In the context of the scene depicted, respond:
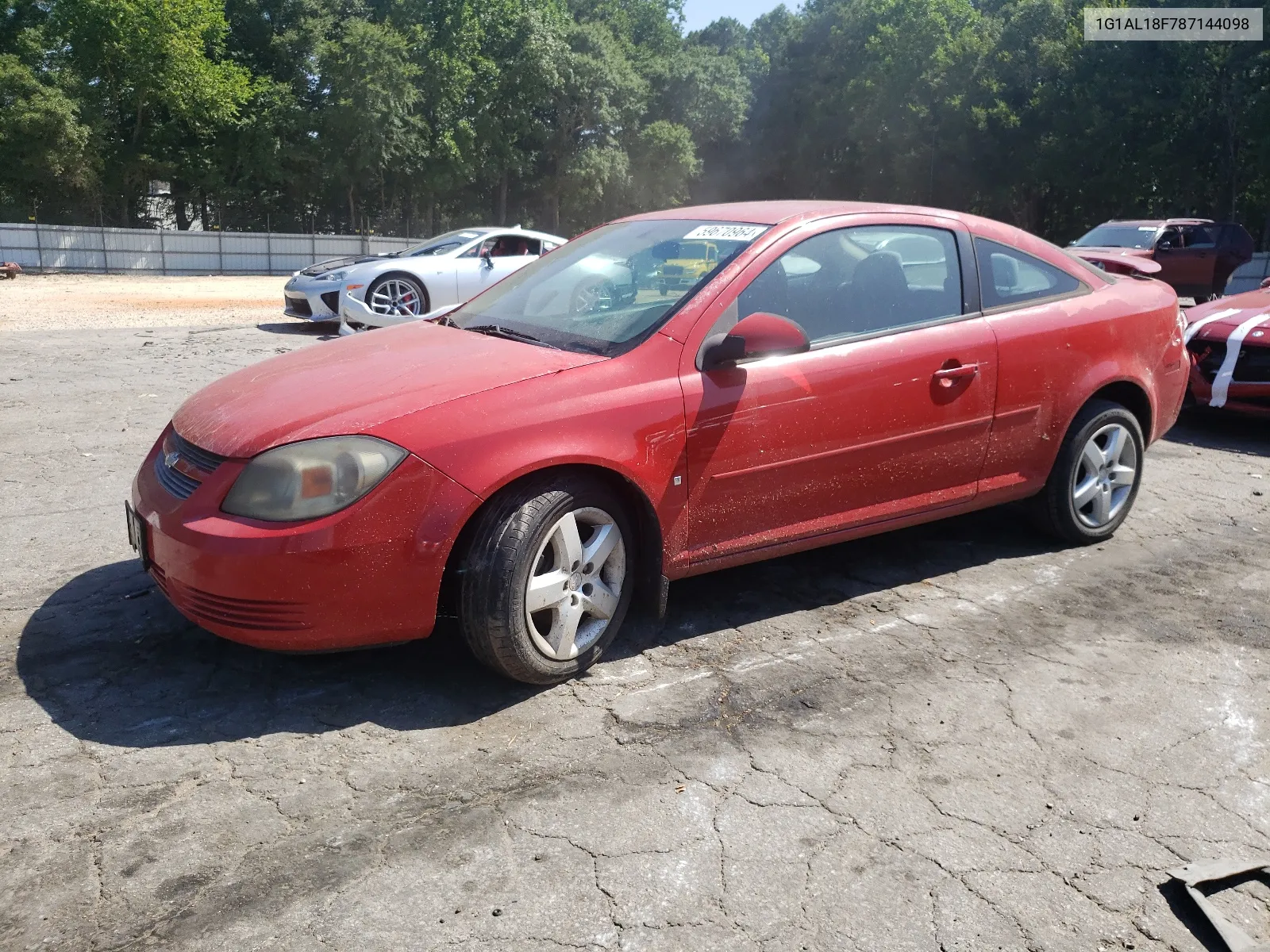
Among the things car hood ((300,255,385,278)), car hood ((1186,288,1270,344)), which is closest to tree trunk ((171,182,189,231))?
car hood ((300,255,385,278))

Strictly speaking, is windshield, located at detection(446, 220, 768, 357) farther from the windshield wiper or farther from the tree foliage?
the tree foliage

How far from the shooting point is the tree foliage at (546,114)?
1501 inches

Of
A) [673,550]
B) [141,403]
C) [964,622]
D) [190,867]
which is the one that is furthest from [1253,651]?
[141,403]

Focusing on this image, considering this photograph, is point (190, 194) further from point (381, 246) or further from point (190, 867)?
point (190, 867)

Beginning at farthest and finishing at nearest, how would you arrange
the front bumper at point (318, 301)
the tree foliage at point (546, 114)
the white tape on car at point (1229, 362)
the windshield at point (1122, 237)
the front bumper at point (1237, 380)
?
the tree foliage at point (546, 114) → the windshield at point (1122, 237) → the front bumper at point (318, 301) → the white tape on car at point (1229, 362) → the front bumper at point (1237, 380)

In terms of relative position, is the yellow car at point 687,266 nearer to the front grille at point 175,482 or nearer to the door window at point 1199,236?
the front grille at point 175,482

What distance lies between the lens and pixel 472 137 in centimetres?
4819

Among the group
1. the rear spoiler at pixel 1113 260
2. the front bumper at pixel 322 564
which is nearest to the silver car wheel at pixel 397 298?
the rear spoiler at pixel 1113 260

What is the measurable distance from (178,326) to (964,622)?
12.3m

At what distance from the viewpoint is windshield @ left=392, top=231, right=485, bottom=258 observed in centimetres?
1359

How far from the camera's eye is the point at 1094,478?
4996 mm

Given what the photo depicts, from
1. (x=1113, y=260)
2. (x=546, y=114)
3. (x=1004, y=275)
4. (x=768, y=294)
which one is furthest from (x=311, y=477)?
(x=546, y=114)

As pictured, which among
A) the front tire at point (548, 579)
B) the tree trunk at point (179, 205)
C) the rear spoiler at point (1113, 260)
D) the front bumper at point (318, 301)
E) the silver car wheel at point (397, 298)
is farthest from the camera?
the tree trunk at point (179, 205)

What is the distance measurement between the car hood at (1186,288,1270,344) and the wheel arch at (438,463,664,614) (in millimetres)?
5878
